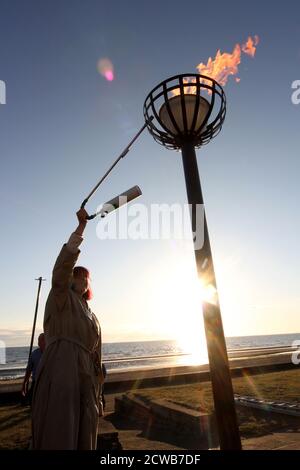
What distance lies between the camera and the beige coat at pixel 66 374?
2605 mm

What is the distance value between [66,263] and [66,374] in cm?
95

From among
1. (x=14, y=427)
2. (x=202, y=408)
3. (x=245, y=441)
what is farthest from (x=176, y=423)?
(x=14, y=427)

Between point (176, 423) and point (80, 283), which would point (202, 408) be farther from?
point (80, 283)

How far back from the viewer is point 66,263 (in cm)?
288

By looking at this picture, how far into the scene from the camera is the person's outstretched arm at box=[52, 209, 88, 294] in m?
2.88

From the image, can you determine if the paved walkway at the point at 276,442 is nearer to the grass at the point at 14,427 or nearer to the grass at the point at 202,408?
the grass at the point at 202,408

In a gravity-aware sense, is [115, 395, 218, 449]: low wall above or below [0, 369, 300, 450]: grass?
above

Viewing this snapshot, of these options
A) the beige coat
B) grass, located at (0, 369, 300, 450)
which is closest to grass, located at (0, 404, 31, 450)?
grass, located at (0, 369, 300, 450)

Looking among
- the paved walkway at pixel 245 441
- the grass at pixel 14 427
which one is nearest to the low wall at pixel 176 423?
the paved walkway at pixel 245 441

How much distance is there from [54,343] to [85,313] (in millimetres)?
415

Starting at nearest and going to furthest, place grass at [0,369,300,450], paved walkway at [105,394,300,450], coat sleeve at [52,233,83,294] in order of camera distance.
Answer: coat sleeve at [52,233,83,294], paved walkway at [105,394,300,450], grass at [0,369,300,450]

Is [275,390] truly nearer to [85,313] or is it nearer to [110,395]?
[110,395]

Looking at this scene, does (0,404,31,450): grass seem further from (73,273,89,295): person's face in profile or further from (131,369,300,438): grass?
(73,273,89,295): person's face in profile
